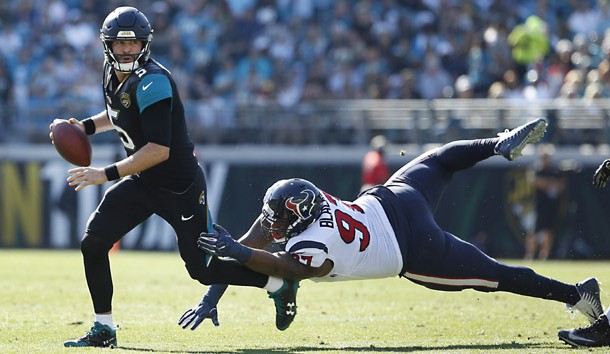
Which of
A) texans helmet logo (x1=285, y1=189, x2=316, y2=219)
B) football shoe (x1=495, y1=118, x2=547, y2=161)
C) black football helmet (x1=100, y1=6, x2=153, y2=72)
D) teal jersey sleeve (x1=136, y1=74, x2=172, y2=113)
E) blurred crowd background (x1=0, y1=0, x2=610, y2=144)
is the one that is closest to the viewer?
texans helmet logo (x1=285, y1=189, x2=316, y2=219)

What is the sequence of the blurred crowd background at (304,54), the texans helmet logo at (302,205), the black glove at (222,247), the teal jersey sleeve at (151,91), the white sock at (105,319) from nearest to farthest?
the black glove at (222,247)
the texans helmet logo at (302,205)
the teal jersey sleeve at (151,91)
the white sock at (105,319)
the blurred crowd background at (304,54)

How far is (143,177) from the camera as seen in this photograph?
21.9 ft

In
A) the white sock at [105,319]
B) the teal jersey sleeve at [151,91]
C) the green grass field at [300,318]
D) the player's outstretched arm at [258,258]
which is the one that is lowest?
the green grass field at [300,318]

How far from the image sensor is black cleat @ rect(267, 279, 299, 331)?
253 inches

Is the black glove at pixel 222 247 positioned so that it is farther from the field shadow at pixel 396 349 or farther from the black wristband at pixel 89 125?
the black wristband at pixel 89 125

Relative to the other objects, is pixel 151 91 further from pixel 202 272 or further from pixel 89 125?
pixel 202 272

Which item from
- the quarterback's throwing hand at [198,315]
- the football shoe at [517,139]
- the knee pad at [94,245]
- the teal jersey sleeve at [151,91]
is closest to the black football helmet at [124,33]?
the teal jersey sleeve at [151,91]

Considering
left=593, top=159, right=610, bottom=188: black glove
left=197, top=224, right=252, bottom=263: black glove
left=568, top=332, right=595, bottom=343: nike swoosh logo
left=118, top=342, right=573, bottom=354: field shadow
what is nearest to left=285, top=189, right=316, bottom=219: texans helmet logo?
left=197, top=224, right=252, bottom=263: black glove

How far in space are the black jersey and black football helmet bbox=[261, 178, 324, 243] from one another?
0.66 meters

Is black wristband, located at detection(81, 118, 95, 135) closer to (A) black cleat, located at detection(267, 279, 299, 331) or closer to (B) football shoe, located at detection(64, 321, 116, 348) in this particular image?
(B) football shoe, located at detection(64, 321, 116, 348)

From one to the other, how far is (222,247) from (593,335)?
92.3 inches

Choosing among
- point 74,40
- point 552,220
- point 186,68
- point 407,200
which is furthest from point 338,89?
point 407,200

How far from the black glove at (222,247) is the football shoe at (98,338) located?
91 cm

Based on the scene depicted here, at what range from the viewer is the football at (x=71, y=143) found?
6.61 m
